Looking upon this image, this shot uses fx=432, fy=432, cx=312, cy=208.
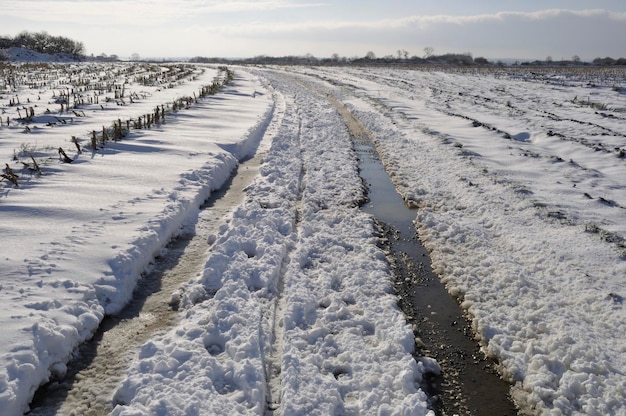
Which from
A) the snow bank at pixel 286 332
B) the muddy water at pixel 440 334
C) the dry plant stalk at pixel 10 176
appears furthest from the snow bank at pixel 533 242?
the dry plant stalk at pixel 10 176

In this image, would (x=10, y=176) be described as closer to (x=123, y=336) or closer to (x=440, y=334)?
(x=123, y=336)

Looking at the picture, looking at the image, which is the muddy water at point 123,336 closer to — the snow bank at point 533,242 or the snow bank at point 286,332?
the snow bank at point 286,332

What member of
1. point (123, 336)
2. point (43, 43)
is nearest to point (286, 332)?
point (123, 336)

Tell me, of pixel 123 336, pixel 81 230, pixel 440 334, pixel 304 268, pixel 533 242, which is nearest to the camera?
pixel 123 336

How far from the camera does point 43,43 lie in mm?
64812

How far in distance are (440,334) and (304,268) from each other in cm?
187

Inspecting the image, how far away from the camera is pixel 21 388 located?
327cm

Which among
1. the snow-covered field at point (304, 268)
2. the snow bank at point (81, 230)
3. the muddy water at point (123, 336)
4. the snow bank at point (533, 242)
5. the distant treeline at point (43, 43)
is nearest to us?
the muddy water at point (123, 336)

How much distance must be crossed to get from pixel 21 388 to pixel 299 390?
2.12 m

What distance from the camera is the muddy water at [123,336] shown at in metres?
3.41

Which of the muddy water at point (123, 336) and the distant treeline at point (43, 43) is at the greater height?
the distant treeline at point (43, 43)

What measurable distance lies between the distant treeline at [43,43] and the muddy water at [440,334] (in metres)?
66.9

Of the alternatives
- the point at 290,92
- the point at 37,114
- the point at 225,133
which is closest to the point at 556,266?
the point at 225,133

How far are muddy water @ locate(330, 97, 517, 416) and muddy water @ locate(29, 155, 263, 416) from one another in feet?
8.52
